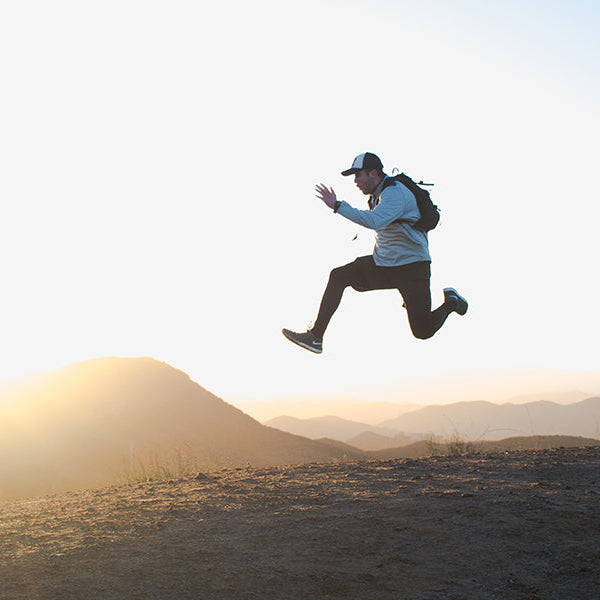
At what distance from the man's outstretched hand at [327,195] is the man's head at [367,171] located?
48 centimetres

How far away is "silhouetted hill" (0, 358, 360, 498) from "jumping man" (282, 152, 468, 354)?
47.5 feet

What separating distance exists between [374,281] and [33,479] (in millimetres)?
19311

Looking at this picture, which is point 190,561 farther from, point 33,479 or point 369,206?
point 33,479

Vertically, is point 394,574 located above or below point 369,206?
below

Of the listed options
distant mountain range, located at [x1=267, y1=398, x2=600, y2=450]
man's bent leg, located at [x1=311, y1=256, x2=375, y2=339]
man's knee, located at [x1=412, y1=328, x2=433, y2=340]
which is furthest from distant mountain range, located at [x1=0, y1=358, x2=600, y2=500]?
distant mountain range, located at [x1=267, y1=398, x2=600, y2=450]

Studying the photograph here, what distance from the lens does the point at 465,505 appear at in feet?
16.8

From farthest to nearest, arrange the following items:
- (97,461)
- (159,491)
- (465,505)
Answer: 1. (97,461)
2. (159,491)
3. (465,505)

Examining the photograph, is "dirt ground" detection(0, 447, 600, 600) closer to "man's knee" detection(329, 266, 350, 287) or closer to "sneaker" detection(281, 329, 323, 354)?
"sneaker" detection(281, 329, 323, 354)

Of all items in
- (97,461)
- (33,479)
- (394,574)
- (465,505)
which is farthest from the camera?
(97,461)

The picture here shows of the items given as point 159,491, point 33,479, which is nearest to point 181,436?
point 33,479

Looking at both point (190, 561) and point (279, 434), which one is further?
point (279, 434)

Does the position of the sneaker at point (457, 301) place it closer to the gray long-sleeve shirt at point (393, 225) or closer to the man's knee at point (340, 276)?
the gray long-sleeve shirt at point (393, 225)

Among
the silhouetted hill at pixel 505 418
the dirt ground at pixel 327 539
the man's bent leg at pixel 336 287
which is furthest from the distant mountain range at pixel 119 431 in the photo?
the silhouetted hill at pixel 505 418

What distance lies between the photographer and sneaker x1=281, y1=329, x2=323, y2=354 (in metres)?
6.08
